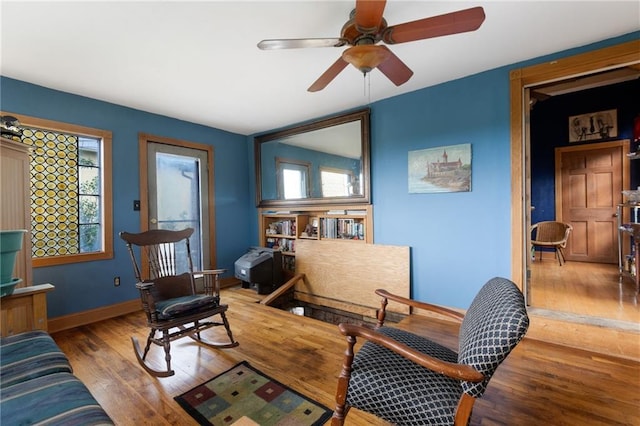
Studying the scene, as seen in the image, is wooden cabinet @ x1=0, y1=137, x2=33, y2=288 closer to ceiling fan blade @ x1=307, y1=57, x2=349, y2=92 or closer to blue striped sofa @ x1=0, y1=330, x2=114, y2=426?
blue striped sofa @ x1=0, y1=330, x2=114, y2=426

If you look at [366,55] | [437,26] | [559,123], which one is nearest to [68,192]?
[366,55]

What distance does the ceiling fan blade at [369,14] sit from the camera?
1.32m

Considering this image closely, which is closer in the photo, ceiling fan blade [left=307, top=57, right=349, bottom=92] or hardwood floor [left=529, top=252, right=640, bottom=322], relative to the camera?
ceiling fan blade [left=307, top=57, right=349, bottom=92]

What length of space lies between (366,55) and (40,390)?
7.02 feet

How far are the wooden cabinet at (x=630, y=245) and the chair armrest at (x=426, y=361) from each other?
352cm

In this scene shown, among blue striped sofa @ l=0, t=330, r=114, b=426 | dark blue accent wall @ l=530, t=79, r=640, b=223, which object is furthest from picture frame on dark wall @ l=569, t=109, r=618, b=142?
blue striped sofa @ l=0, t=330, r=114, b=426

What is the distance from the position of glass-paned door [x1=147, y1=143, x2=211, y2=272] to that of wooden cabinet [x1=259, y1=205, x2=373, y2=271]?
3.05 feet

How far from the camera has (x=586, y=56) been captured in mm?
2240

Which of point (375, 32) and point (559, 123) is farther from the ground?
point (559, 123)

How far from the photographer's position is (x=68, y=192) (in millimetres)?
2914

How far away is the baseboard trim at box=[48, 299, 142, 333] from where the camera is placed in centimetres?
278

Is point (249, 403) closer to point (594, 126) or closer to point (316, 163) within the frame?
point (316, 163)

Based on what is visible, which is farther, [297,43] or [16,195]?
[16,195]

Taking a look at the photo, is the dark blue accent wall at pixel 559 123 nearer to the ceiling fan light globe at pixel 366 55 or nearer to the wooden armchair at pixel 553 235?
the wooden armchair at pixel 553 235
